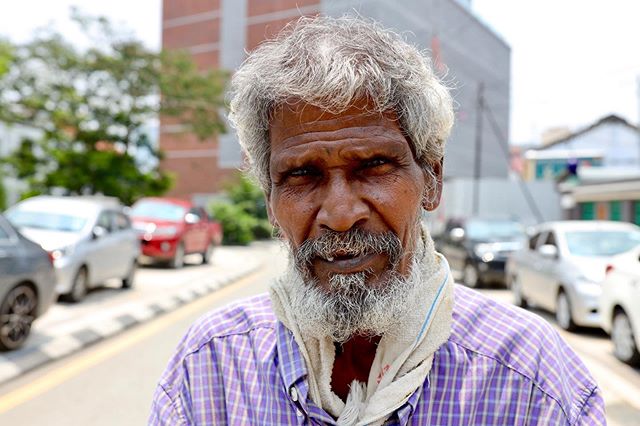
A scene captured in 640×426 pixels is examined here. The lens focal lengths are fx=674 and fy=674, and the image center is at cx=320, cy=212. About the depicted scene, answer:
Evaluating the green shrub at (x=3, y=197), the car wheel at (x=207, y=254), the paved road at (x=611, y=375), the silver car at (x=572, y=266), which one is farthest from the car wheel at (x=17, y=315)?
the green shrub at (x=3, y=197)

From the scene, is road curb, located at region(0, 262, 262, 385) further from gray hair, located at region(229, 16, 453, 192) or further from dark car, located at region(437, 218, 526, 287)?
gray hair, located at region(229, 16, 453, 192)

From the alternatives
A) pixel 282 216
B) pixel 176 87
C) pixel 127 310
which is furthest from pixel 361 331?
pixel 176 87

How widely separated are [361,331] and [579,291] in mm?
7442

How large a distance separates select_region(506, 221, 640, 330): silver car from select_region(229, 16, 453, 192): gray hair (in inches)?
269

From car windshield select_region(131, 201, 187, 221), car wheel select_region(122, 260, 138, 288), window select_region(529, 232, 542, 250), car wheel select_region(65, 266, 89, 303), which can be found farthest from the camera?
car windshield select_region(131, 201, 187, 221)

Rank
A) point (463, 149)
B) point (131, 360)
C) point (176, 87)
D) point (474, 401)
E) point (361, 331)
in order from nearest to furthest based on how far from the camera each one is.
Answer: point (474, 401) → point (361, 331) → point (131, 360) → point (176, 87) → point (463, 149)

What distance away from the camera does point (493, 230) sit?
15008 millimetres

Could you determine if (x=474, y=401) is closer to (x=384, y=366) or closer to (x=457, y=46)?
(x=384, y=366)

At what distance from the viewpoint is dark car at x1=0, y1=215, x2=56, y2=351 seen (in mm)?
6465

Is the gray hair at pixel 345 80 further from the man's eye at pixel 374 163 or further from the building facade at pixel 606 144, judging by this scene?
the building facade at pixel 606 144

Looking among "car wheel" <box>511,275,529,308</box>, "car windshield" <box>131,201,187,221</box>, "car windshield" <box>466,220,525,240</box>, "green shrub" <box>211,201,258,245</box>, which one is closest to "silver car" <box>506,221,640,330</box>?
"car wheel" <box>511,275,529,308</box>

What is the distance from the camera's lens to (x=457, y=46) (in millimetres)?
34656

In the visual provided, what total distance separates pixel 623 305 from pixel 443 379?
6121mm

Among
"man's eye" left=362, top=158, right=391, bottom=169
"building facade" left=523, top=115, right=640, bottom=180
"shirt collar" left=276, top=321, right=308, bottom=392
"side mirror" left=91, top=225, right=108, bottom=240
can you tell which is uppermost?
"building facade" left=523, top=115, right=640, bottom=180
